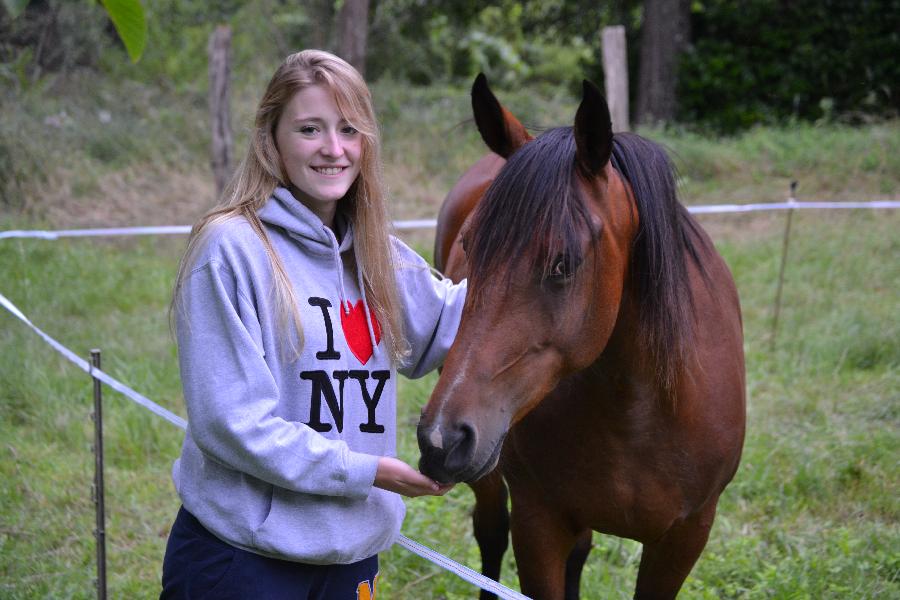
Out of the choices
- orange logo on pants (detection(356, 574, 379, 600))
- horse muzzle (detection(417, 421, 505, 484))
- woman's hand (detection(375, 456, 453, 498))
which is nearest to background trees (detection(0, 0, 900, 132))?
orange logo on pants (detection(356, 574, 379, 600))

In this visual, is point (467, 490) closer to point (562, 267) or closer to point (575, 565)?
point (575, 565)

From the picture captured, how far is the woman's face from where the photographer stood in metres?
1.82

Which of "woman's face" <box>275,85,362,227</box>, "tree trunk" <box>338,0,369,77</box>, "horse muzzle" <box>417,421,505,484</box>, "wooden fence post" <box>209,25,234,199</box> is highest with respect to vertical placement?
"tree trunk" <box>338,0,369,77</box>

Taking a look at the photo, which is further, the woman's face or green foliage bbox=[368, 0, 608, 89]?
green foliage bbox=[368, 0, 608, 89]

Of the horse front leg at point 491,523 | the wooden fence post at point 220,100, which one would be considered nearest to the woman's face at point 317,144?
the horse front leg at point 491,523

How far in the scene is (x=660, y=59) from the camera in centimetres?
1255

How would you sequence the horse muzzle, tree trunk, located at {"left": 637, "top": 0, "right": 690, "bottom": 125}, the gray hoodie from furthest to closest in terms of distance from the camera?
1. tree trunk, located at {"left": 637, "top": 0, "right": 690, "bottom": 125}
2. the gray hoodie
3. the horse muzzle

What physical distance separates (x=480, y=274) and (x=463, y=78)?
14971 millimetres

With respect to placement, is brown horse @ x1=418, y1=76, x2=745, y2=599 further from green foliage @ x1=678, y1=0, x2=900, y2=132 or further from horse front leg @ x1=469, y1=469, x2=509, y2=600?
green foliage @ x1=678, y1=0, x2=900, y2=132

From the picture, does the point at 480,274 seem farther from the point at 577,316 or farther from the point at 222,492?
the point at 222,492

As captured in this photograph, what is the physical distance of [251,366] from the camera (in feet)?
5.46

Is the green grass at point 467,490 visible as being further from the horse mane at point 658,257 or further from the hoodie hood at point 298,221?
the hoodie hood at point 298,221

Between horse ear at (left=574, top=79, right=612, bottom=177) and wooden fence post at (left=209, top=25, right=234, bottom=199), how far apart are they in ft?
23.1

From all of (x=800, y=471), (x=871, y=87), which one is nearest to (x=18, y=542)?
(x=800, y=471)
